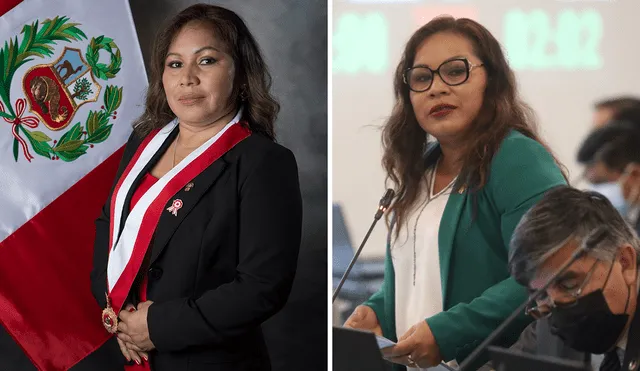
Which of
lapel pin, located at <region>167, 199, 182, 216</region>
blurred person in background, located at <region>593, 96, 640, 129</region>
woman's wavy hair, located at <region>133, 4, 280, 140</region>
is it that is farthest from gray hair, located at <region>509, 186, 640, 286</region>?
lapel pin, located at <region>167, 199, 182, 216</region>

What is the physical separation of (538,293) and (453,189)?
0.34 metres

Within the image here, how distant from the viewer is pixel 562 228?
1913 mm

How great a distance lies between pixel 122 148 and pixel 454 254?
107 cm

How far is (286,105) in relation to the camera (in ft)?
7.57

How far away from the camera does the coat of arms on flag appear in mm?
2324

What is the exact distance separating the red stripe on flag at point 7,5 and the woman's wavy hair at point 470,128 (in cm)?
115

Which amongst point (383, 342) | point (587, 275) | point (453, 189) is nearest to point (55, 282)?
point (383, 342)

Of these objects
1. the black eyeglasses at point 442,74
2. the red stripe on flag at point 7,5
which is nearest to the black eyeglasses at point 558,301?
the black eyeglasses at point 442,74

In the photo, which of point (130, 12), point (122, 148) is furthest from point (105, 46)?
point (122, 148)

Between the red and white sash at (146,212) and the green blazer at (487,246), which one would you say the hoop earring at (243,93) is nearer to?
the red and white sash at (146,212)

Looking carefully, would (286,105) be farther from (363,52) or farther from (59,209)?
(59,209)

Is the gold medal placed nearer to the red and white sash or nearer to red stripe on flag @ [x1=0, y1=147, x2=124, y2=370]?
the red and white sash

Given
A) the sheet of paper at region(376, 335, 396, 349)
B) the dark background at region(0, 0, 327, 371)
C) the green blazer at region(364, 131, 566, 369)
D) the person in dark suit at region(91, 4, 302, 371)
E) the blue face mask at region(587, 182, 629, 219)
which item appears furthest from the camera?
the dark background at region(0, 0, 327, 371)

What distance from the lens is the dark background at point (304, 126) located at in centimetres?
230
